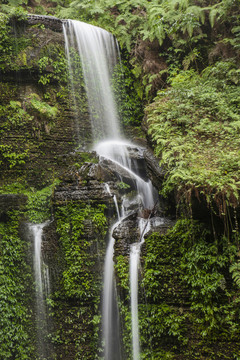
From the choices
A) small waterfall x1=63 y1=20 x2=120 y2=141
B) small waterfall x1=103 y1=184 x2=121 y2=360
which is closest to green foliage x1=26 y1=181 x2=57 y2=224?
small waterfall x1=103 y1=184 x2=121 y2=360

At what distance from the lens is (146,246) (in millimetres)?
6547

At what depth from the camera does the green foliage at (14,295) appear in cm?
701

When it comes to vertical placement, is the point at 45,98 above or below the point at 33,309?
above

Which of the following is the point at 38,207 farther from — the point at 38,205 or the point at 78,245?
the point at 78,245

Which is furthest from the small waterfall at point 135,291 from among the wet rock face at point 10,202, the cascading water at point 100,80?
the wet rock face at point 10,202

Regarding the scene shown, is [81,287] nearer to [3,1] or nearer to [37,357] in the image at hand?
[37,357]

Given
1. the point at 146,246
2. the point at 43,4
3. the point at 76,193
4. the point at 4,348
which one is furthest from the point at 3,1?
the point at 4,348

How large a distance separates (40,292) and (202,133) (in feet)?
17.3

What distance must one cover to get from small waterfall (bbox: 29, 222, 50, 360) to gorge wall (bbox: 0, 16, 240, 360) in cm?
13

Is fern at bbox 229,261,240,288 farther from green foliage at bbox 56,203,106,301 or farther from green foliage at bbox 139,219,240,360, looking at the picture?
green foliage at bbox 56,203,106,301

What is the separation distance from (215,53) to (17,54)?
6457 millimetres

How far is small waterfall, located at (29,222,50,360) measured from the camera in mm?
7086

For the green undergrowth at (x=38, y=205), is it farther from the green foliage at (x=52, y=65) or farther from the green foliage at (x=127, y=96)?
the green foliage at (x=127, y=96)

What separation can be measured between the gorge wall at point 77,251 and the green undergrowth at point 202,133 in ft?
2.28
